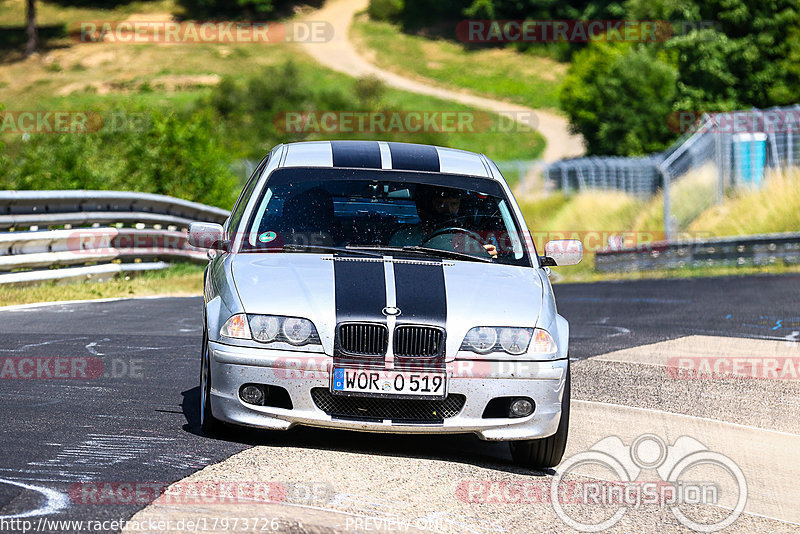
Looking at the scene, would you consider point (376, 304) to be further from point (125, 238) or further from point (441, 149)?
point (125, 238)

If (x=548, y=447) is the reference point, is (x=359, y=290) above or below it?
above

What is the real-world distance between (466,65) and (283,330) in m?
97.1

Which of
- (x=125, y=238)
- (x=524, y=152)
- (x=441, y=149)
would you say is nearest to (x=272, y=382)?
(x=441, y=149)

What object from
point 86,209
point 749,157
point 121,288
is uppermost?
point 86,209

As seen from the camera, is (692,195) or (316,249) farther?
(692,195)

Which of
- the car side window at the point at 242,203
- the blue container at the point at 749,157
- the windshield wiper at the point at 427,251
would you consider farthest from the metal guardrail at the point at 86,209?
the blue container at the point at 749,157

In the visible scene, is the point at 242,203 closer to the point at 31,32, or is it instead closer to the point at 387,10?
the point at 31,32

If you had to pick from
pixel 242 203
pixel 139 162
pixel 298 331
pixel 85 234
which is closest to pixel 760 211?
pixel 139 162

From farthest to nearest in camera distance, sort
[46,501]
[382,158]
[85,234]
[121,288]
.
Answer: [121,288]
[85,234]
[382,158]
[46,501]

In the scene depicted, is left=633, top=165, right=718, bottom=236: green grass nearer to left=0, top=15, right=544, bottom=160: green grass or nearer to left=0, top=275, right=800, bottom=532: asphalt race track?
left=0, top=275, right=800, bottom=532: asphalt race track

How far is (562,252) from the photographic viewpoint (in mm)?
7219

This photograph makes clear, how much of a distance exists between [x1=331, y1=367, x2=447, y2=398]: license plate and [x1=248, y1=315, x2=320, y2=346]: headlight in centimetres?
22

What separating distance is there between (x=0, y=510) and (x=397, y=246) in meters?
2.88

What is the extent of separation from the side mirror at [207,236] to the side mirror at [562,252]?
193 cm
